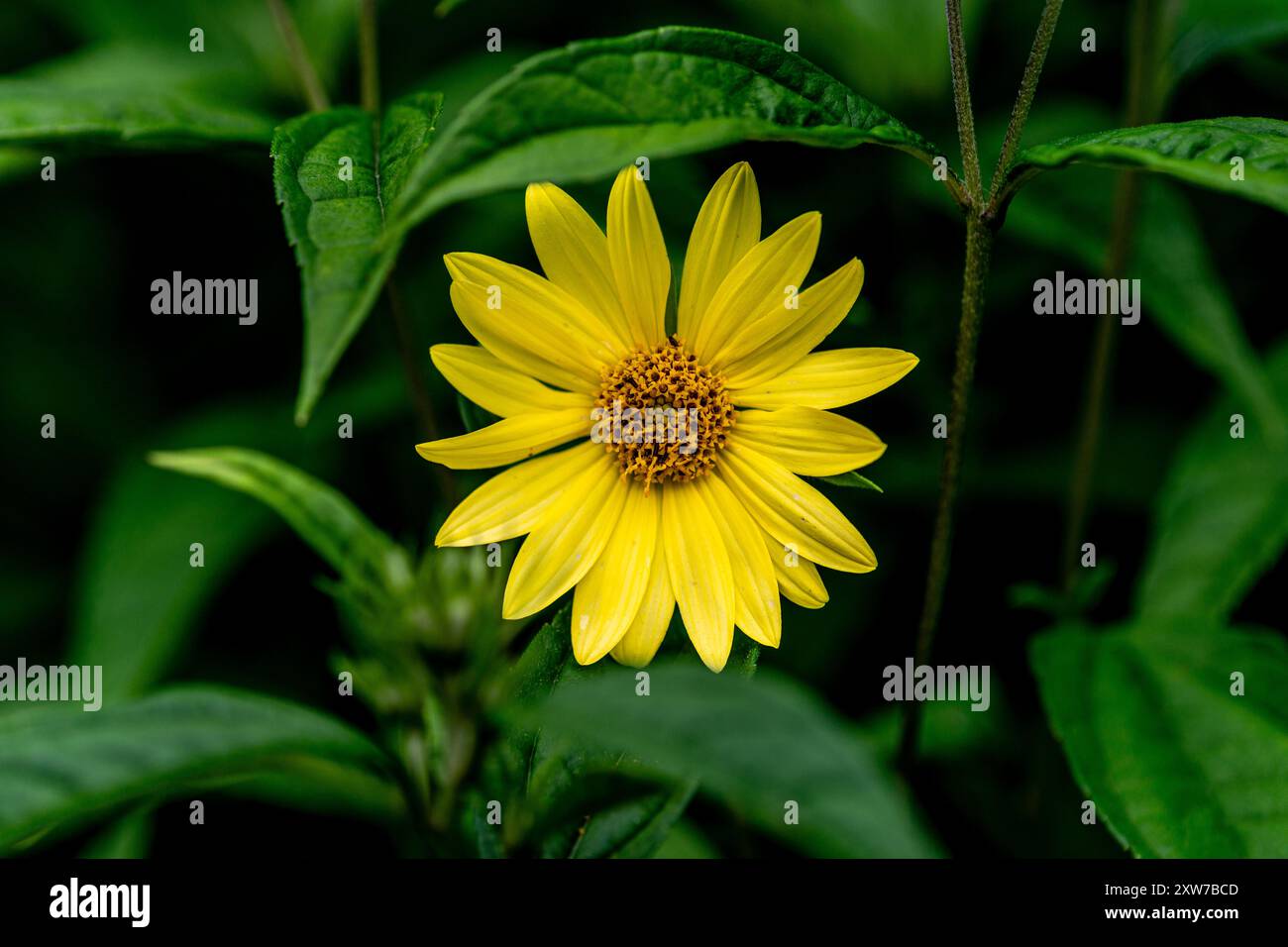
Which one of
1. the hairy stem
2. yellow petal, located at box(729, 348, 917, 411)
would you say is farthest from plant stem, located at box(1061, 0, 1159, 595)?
yellow petal, located at box(729, 348, 917, 411)

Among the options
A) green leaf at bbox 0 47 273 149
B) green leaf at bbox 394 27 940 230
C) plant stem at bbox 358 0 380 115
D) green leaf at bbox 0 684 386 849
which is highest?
plant stem at bbox 358 0 380 115

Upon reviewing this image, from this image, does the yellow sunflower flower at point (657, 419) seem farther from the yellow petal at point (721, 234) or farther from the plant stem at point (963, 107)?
the plant stem at point (963, 107)

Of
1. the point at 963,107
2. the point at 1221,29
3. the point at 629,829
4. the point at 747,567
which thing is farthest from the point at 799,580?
the point at 1221,29

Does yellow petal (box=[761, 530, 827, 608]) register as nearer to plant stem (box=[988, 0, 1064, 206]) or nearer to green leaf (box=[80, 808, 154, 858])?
plant stem (box=[988, 0, 1064, 206])

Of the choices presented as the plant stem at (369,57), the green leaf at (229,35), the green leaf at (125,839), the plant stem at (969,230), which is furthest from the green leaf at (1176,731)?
the green leaf at (229,35)

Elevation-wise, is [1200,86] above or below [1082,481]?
above

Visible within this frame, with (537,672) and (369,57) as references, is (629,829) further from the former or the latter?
(369,57)
